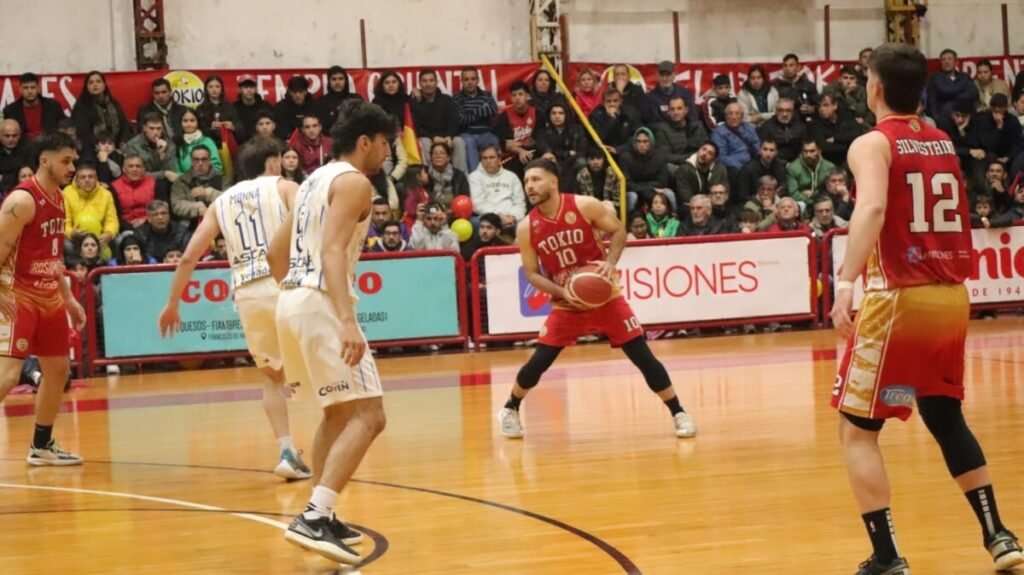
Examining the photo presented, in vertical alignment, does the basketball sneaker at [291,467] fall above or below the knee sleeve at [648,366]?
below

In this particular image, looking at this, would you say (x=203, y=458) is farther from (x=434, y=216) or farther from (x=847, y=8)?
(x=847, y=8)

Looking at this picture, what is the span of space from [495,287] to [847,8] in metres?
9.10

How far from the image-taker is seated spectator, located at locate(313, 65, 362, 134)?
1784 centimetres

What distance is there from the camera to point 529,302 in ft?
51.2

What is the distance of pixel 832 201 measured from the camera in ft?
57.6

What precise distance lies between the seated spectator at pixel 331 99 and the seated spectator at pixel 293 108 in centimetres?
10

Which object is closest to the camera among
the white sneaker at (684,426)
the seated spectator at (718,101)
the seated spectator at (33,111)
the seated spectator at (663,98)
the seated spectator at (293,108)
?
the white sneaker at (684,426)

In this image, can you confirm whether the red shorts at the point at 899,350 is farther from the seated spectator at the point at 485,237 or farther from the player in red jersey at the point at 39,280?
the seated spectator at the point at 485,237

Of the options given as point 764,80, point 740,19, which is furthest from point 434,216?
point 740,19

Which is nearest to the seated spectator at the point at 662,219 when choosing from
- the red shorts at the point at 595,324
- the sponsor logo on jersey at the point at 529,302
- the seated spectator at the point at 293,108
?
the sponsor logo on jersey at the point at 529,302

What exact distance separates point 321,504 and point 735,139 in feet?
44.8

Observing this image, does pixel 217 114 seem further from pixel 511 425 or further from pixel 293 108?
pixel 511 425

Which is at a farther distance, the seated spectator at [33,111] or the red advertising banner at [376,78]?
the red advertising banner at [376,78]

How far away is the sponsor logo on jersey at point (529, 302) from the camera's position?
51.1 feet
